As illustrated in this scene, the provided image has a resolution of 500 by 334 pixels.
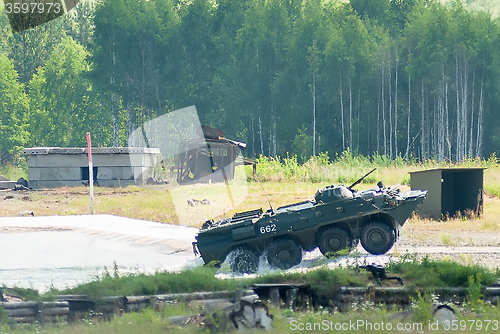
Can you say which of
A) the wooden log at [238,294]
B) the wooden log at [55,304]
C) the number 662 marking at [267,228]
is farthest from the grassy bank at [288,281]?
the number 662 marking at [267,228]

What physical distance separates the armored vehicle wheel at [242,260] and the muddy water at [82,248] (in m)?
0.87

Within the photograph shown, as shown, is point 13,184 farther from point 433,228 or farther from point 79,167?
point 433,228

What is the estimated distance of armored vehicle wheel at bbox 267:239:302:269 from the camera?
12930mm

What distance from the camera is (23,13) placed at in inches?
2557

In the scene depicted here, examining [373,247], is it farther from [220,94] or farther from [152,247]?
[220,94]

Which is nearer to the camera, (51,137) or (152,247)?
(152,247)

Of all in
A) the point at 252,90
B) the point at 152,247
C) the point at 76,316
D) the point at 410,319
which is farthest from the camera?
the point at 252,90

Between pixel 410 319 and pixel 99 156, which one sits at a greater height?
pixel 99 156

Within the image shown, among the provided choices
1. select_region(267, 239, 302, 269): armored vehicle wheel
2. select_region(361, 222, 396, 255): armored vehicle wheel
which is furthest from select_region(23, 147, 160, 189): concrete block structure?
select_region(361, 222, 396, 255): armored vehicle wheel

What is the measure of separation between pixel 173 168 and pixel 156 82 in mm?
27472

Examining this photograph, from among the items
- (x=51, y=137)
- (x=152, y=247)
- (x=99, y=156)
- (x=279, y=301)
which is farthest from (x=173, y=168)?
(x=51, y=137)

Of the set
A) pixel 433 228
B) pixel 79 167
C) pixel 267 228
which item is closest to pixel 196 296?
pixel 267 228

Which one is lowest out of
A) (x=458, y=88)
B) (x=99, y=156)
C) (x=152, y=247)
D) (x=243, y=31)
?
(x=152, y=247)

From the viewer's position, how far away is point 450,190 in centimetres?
2214
